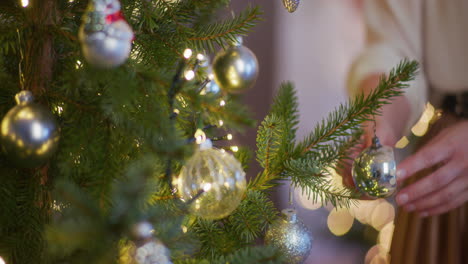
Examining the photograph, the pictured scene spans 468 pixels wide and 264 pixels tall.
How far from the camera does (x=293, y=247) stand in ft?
1.99

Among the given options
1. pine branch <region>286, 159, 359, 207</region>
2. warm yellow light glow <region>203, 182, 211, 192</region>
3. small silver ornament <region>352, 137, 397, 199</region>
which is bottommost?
small silver ornament <region>352, 137, 397, 199</region>

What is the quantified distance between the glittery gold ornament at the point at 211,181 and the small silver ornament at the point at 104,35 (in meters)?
0.13

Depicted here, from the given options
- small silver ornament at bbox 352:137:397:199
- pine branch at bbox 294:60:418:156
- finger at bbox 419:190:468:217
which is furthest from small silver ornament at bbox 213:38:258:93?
finger at bbox 419:190:468:217

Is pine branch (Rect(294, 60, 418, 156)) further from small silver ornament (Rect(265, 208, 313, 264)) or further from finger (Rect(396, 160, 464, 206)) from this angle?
finger (Rect(396, 160, 464, 206))

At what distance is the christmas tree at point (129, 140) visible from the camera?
34 centimetres

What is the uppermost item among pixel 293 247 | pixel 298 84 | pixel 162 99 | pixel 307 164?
pixel 162 99

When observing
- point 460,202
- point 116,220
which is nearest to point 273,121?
point 116,220

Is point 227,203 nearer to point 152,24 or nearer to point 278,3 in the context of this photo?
point 152,24

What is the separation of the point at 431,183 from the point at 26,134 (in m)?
0.71

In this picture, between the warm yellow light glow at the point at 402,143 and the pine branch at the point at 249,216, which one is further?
the warm yellow light glow at the point at 402,143

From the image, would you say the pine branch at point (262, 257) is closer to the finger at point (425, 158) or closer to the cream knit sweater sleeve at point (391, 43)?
the finger at point (425, 158)

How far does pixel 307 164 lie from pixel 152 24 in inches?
10.2

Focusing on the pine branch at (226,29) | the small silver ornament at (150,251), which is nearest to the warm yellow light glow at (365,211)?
the pine branch at (226,29)

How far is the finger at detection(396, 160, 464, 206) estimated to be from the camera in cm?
79
